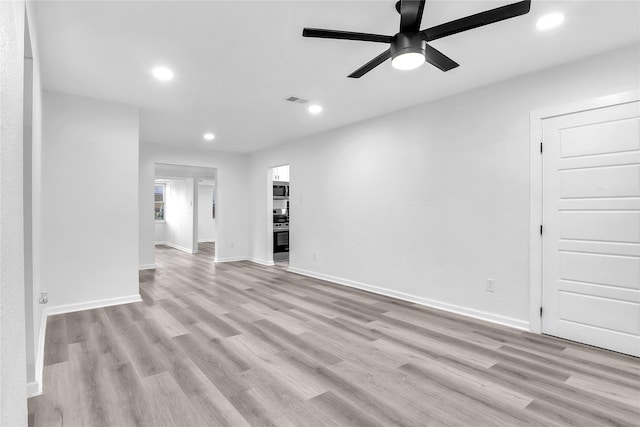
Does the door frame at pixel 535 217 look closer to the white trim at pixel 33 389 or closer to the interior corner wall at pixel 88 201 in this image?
the white trim at pixel 33 389

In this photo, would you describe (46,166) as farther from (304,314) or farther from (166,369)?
(304,314)

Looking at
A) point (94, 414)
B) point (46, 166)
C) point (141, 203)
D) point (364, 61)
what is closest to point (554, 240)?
point (364, 61)

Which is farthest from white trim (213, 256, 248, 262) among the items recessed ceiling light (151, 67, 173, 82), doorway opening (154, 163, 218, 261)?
recessed ceiling light (151, 67, 173, 82)

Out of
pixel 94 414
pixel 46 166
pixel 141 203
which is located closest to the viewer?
pixel 94 414

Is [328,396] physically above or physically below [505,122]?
below

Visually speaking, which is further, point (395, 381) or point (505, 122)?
point (505, 122)

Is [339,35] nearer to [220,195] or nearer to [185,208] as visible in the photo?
[220,195]

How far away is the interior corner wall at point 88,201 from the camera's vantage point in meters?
3.60

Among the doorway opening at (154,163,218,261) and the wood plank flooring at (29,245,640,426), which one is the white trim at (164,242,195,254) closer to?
the doorway opening at (154,163,218,261)

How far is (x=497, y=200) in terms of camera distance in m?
3.34

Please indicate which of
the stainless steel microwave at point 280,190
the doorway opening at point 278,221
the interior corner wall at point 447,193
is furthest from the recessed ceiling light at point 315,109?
the stainless steel microwave at point 280,190

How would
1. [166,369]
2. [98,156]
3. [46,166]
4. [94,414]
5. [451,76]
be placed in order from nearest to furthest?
[94,414]
[166,369]
[451,76]
[46,166]
[98,156]

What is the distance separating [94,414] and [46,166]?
298cm

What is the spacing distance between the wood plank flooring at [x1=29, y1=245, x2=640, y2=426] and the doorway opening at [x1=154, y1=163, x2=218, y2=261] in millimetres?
4995
